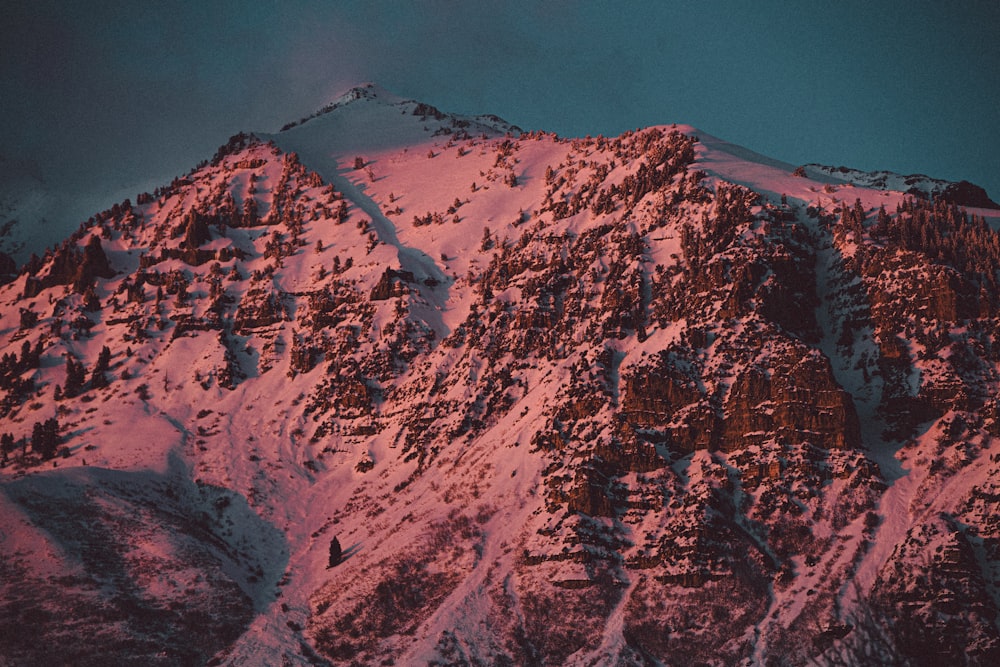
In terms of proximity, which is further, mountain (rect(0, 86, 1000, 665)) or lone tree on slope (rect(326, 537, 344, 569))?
lone tree on slope (rect(326, 537, 344, 569))

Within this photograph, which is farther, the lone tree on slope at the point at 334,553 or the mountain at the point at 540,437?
the lone tree on slope at the point at 334,553

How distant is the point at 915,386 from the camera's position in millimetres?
89625

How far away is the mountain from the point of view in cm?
7494

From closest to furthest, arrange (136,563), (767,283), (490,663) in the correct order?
(490,663)
(136,563)
(767,283)

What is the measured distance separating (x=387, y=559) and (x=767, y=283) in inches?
2058

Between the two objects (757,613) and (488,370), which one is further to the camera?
(488,370)

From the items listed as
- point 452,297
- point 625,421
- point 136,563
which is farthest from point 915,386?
point 136,563

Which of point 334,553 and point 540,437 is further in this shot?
point 540,437

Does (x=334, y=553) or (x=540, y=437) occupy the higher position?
(x=540, y=437)

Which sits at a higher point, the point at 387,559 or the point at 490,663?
the point at 387,559

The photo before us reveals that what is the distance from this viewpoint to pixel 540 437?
306 ft

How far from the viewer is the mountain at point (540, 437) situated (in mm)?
74938

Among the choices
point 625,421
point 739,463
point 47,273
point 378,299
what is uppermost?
point 47,273

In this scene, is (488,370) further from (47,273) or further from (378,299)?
(47,273)
